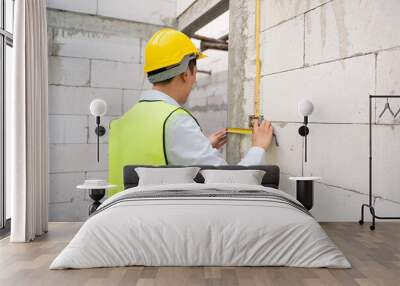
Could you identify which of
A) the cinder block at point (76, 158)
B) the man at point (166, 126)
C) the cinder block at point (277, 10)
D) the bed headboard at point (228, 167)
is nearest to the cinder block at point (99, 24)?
the cinder block at point (76, 158)

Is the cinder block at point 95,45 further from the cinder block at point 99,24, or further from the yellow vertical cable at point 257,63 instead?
the yellow vertical cable at point 257,63

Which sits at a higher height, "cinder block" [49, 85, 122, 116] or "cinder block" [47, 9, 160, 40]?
"cinder block" [47, 9, 160, 40]

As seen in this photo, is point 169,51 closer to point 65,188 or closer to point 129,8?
point 129,8

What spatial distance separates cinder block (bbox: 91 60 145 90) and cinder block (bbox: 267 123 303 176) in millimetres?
2259

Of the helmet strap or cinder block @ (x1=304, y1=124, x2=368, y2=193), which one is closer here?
cinder block @ (x1=304, y1=124, x2=368, y2=193)

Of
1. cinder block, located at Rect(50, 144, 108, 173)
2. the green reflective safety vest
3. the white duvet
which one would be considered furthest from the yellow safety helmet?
the white duvet

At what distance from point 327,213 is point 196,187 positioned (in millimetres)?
1365

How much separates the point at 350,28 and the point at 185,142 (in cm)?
164

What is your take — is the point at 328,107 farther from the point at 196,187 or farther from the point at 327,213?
the point at 196,187

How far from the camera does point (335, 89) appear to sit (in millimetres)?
3699

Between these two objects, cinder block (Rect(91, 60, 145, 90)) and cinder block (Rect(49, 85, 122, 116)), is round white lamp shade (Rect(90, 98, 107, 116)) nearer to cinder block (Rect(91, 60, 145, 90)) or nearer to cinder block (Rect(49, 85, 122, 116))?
cinder block (Rect(49, 85, 122, 116))

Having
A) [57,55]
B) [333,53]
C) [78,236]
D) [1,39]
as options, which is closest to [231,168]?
[333,53]

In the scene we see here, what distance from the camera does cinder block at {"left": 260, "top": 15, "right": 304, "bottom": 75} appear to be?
13.4ft

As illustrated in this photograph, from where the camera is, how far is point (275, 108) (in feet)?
14.5
